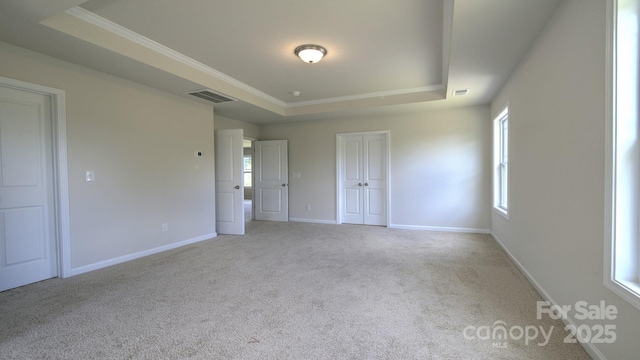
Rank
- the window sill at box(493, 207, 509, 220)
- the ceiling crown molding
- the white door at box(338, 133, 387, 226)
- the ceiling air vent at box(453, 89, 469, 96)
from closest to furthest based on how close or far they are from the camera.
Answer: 1. the ceiling crown molding
2. the window sill at box(493, 207, 509, 220)
3. the ceiling air vent at box(453, 89, 469, 96)
4. the white door at box(338, 133, 387, 226)

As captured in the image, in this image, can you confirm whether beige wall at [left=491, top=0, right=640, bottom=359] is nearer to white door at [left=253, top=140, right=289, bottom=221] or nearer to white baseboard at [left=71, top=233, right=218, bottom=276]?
white baseboard at [left=71, top=233, right=218, bottom=276]

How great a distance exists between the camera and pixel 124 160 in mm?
3613

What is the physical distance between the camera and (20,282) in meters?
2.84

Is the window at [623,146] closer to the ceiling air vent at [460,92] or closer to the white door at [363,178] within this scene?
the ceiling air vent at [460,92]

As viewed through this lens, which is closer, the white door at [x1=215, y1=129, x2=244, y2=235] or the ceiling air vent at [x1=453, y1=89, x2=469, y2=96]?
the ceiling air vent at [x1=453, y1=89, x2=469, y2=96]

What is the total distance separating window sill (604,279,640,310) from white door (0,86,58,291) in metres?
4.71

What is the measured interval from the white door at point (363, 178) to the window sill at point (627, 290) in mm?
4399

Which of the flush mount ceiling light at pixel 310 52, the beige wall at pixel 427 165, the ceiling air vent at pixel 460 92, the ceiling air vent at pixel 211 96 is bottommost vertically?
the beige wall at pixel 427 165

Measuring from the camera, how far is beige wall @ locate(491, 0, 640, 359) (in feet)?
5.31

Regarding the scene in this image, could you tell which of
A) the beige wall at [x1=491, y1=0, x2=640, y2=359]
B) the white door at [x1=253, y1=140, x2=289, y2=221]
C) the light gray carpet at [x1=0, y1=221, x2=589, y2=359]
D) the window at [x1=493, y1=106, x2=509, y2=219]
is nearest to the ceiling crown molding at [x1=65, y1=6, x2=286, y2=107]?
the white door at [x1=253, y1=140, x2=289, y2=221]

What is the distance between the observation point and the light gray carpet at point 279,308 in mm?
1815

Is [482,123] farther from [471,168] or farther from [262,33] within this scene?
[262,33]

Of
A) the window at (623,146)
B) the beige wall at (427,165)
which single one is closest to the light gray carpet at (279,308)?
the window at (623,146)

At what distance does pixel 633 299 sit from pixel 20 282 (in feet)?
15.7
